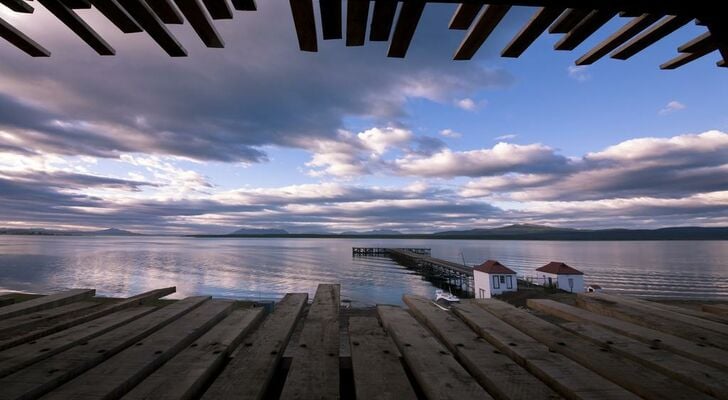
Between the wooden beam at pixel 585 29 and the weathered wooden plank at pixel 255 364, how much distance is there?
97.2 inches

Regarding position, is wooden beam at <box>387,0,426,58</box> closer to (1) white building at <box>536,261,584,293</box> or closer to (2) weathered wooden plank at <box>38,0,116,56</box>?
(2) weathered wooden plank at <box>38,0,116,56</box>

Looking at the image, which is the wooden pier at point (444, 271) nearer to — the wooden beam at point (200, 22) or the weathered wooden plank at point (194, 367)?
the weathered wooden plank at point (194, 367)

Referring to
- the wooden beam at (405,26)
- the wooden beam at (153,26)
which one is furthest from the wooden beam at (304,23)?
the wooden beam at (153,26)

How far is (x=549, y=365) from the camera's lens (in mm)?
1575

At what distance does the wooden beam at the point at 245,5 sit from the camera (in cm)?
175

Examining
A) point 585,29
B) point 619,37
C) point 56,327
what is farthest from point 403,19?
point 56,327

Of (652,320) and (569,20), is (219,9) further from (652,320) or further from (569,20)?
(652,320)

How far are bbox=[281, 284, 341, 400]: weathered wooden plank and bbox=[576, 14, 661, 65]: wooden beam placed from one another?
2.49 meters

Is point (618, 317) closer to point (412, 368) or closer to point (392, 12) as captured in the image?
point (412, 368)

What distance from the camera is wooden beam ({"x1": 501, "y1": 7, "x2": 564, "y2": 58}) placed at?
179cm

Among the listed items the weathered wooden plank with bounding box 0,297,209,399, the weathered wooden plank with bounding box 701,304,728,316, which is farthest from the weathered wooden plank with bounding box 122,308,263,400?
the weathered wooden plank with bounding box 701,304,728,316

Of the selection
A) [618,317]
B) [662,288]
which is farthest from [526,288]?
[618,317]

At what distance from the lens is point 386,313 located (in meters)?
2.67

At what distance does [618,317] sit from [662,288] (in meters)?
73.4
